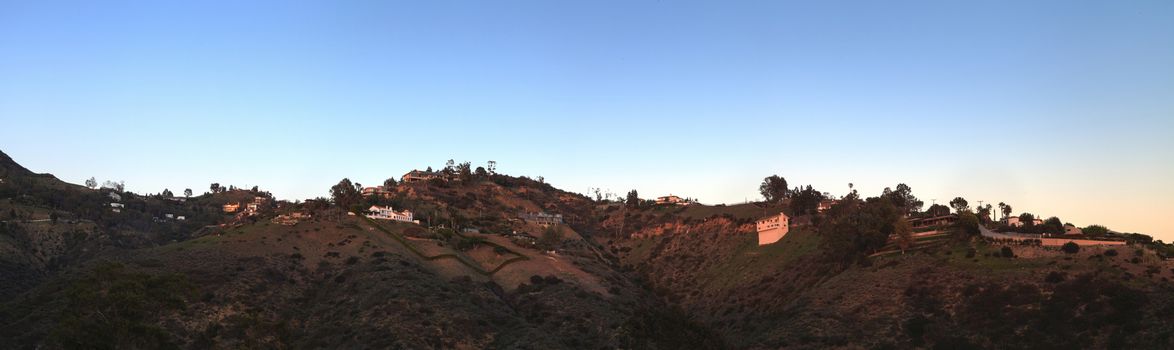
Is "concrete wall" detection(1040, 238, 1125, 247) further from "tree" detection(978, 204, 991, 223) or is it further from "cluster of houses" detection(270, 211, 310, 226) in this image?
"cluster of houses" detection(270, 211, 310, 226)

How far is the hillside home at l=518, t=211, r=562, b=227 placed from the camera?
179 metres

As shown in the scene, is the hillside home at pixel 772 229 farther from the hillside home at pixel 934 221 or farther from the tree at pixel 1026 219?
the tree at pixel 1026 219

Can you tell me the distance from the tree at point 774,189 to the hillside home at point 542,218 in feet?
159

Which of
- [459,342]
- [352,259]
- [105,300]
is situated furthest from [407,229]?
[105,300]

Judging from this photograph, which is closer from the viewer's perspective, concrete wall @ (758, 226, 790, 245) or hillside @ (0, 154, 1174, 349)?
hillside @ (0, 154, 1174, 349)

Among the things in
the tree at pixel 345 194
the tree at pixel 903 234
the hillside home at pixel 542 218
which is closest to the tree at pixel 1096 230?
the tree at pixel 903 234

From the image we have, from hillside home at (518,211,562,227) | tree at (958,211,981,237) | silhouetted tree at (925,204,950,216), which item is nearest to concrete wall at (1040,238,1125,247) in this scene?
tree at (958,211,981,237)

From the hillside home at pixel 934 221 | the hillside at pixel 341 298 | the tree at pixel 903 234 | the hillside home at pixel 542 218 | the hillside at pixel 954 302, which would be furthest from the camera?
the hillside home at pixel 542 218

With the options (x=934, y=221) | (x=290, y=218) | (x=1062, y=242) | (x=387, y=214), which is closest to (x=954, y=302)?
(x=1062, y=242)

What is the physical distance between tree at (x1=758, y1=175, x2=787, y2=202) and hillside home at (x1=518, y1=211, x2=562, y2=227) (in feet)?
159

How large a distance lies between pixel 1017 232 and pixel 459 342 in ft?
250

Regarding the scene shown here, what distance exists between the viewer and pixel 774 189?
173 m

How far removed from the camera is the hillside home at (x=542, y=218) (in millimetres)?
178875

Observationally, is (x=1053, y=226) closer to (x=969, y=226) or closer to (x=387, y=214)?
(x=969, y=226)
